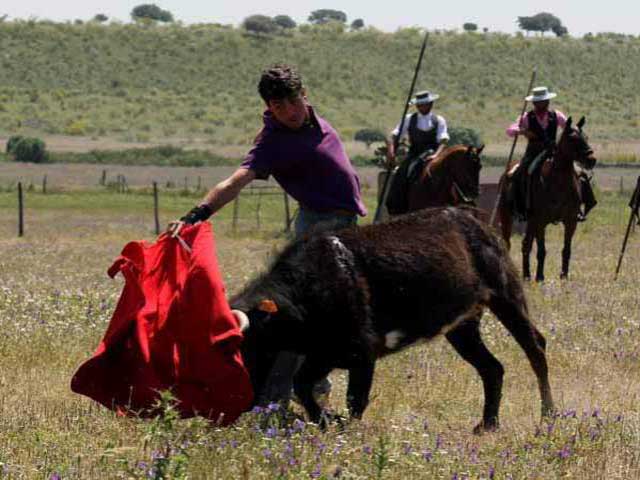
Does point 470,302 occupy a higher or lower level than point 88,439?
higher

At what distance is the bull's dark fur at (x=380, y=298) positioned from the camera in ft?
25.1

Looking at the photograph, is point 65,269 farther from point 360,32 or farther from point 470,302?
point 360,32

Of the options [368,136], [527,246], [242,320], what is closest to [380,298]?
[242,320]

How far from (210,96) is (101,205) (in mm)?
48454

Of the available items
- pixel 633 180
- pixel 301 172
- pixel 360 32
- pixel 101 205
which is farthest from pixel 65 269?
pixel 360 32

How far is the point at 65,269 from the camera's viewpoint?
63.2 ft

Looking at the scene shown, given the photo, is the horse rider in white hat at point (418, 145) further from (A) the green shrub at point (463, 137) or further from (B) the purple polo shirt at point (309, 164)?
(A) the green shrub at point (463, 137)

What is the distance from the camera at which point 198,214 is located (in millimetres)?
8242

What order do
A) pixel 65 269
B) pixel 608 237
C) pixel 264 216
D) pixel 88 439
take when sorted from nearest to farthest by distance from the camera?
pixel 88 439 → pixel 65 269 → pixel 608 237 → pixel 264 216

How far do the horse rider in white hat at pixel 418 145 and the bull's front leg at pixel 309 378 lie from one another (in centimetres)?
1148

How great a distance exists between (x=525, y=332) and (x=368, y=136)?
202 ft

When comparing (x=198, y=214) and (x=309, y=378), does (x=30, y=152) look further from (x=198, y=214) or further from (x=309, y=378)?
(x=309, y=378)

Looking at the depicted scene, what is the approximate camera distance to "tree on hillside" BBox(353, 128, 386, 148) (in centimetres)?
6866

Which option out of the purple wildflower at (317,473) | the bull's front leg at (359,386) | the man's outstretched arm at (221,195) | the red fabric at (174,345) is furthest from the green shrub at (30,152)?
the purple wildflower at (317,473)
